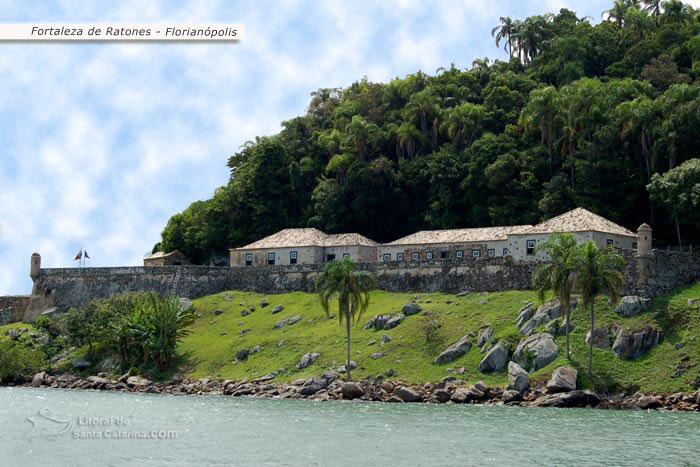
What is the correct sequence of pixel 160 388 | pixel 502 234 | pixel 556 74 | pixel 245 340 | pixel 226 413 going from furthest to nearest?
pixel 556 74 → pixel 502 234 → pixel 245 340 → pixel 160 388 → pixel 226 413

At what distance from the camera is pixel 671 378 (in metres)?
63.5

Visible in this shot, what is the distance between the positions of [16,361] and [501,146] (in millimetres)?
56593

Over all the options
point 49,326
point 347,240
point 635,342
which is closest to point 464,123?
point 347,240

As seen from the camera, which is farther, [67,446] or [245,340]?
[245,340]

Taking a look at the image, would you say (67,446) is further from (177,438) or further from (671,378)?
(671,378)

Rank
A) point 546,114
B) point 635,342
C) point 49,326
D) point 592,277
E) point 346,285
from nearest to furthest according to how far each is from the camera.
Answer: point 592,277 < point 635,342 < point 346,285 < point 49,326 < point 546,114

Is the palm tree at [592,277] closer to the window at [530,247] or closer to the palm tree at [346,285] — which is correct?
the palm tree at [346,285]

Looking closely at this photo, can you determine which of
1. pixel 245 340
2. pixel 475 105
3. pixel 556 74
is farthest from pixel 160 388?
pixel 556 74

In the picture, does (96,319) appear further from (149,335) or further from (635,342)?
(635,342)

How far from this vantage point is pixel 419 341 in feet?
242

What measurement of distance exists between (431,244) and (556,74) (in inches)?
1780

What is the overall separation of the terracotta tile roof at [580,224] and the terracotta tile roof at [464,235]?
3533 mm

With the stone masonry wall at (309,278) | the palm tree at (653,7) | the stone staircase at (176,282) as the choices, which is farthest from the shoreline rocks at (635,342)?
the palm tree at (653,7)

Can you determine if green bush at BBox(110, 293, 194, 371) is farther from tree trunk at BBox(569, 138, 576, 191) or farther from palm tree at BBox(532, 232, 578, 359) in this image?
tree trunk at BBox(569, 138, 576, 191)
